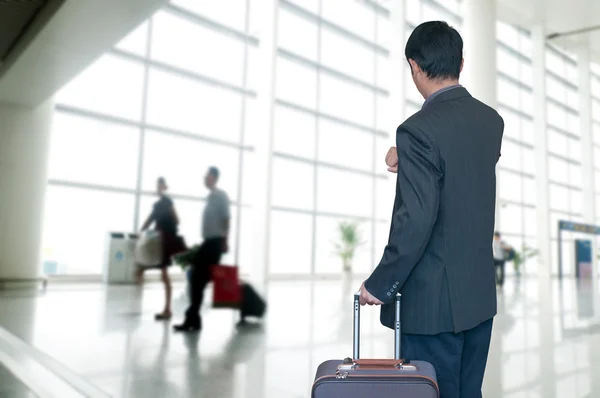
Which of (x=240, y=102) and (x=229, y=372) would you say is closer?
(x=229, y=372)

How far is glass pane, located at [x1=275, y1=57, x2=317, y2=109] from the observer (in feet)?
43.4

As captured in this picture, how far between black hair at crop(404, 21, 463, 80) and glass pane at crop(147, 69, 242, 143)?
997 cm

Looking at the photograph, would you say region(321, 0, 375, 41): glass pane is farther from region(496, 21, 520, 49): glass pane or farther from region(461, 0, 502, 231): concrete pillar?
region(461, 0, 502, 231): concrete pillar

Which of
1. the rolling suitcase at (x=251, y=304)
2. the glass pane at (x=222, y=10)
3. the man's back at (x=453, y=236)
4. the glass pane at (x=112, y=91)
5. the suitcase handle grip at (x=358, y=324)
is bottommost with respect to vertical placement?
the rolling suitcase at (x=251, y=304)

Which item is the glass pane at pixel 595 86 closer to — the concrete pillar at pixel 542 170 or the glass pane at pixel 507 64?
the concrete pillar at pixel 542 170

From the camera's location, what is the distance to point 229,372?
3.15 m

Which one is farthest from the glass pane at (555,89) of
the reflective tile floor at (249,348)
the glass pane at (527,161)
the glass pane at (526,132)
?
the reflective tile floor at (249,348)

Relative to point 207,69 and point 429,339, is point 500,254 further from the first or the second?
point 429,339

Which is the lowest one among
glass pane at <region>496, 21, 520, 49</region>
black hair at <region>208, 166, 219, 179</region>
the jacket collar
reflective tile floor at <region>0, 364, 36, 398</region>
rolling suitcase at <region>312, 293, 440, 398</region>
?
reflective tile floor at <region>0, 364, 36, 398</region>

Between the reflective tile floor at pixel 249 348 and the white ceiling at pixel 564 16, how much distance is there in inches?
125

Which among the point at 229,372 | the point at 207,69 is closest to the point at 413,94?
the point at 207,69

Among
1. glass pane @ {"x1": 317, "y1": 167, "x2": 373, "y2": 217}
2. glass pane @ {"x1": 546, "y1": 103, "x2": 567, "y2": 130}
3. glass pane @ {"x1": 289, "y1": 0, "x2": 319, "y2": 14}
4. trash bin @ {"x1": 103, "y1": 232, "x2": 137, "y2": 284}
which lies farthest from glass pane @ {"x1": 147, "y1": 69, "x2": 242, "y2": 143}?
glass pane @ {"x1": 546, "y1": 103, "x2": 567, "y2": 130}

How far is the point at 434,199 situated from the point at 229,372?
240 centimetres

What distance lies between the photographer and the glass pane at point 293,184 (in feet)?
43.0
